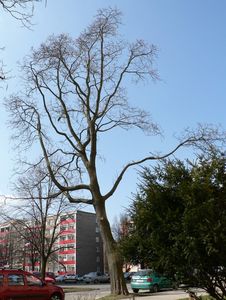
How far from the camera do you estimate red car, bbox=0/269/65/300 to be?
17359mm

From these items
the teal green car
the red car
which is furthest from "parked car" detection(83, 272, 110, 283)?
the red car

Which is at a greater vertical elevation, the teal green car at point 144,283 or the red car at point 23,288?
the teal green car at point 144,283

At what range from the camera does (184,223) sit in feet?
28.4

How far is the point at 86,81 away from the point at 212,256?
2059 centimetres

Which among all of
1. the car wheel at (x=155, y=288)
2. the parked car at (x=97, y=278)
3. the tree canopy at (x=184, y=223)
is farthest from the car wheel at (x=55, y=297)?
the parked car at (x=97, y=278)

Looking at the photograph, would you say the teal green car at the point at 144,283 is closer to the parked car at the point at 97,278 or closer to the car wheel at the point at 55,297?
the car wheel at the point at 55,297

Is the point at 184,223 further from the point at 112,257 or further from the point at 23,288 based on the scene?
the point at 112,257

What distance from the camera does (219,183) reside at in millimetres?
9305

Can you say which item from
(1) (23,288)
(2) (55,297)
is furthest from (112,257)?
(1) (23,288)

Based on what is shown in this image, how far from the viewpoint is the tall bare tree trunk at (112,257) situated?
75.7 feet

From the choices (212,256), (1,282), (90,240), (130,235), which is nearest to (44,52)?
(1,282)

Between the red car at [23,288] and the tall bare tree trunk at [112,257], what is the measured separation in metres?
4.67

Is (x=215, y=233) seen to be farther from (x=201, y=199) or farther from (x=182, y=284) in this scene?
(x=182, y=284)

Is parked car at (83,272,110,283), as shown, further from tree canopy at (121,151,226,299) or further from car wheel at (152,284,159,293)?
tree canopy at (121,151,226,299)
